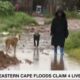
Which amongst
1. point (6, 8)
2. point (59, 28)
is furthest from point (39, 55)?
point (6, 8)

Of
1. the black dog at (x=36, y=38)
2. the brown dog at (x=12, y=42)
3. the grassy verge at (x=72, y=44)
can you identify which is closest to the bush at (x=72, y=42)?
the grassy verge at (x=72, y=44)

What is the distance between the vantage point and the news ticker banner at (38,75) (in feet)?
13.1

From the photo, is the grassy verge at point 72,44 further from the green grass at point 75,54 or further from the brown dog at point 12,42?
the brown dog at point 12,42

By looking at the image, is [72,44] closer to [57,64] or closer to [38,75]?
[57,64]

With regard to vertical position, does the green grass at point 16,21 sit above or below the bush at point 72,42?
above

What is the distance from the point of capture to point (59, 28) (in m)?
4.20

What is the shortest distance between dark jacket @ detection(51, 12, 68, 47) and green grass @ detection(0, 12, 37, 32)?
177 mm

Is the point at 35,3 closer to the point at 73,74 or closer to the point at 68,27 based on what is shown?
the point at 68,27

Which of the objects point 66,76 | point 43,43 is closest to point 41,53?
point 43,43

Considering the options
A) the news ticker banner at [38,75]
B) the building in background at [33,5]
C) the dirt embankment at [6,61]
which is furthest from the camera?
the building in background at [33,5]

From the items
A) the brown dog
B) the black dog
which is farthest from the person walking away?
the brown dog

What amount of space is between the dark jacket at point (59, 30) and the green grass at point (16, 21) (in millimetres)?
177

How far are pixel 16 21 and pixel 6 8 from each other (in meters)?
0.10

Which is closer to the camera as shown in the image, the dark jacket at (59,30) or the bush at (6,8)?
the dark jacket at (59,30)
